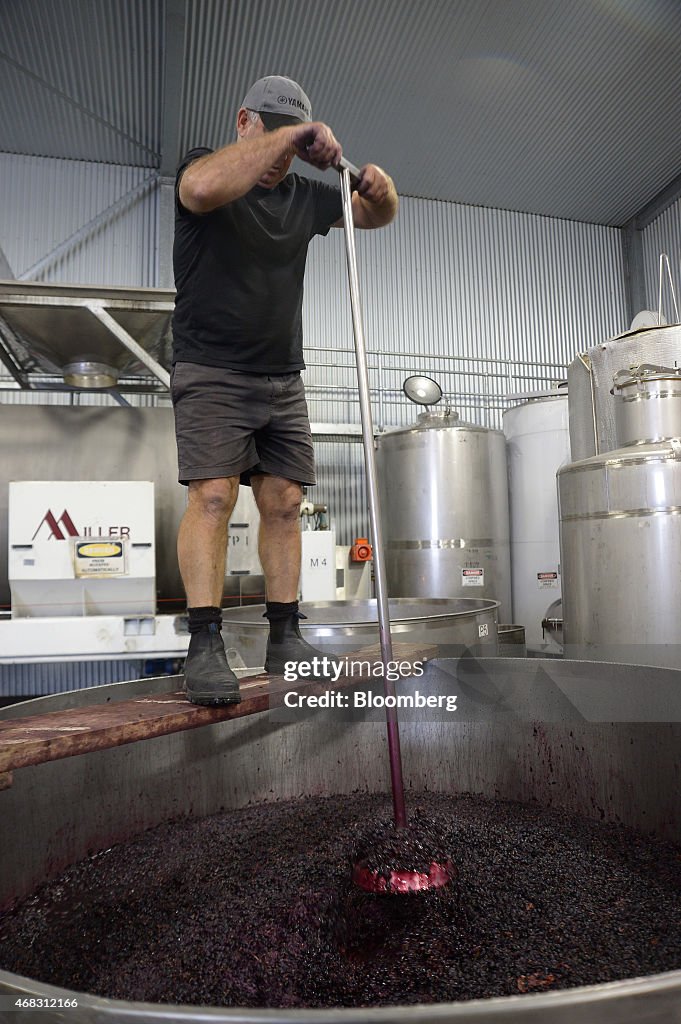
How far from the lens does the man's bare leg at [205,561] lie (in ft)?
3.87

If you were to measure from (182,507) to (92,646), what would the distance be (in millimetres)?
835

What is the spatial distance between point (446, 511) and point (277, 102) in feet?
9.01

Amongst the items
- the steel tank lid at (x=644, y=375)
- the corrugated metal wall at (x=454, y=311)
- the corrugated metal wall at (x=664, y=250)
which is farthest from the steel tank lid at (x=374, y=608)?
the corrugated metal wall at (x=664, y=250)

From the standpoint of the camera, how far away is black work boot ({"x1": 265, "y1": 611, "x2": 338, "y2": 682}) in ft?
4.31

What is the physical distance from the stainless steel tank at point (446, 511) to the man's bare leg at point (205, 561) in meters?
2.62

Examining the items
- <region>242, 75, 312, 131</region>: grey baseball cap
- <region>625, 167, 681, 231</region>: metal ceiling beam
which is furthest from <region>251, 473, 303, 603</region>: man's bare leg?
<region>625, 167, 681, 231</region>: metal ceiling beam

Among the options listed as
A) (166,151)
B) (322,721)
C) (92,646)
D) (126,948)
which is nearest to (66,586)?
(92,646)

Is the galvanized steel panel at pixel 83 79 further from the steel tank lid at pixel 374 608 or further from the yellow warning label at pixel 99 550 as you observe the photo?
the steel tank lid at pixel 374 608

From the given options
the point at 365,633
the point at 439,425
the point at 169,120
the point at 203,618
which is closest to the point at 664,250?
the point at 439,425

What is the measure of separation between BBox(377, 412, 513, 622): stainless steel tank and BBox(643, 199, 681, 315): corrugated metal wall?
8.92ft

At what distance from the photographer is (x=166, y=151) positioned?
496cm

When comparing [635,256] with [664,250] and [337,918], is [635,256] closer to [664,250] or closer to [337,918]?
[664,250]

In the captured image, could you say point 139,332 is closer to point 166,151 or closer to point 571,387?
point 571,387

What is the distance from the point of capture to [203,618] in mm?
1190
